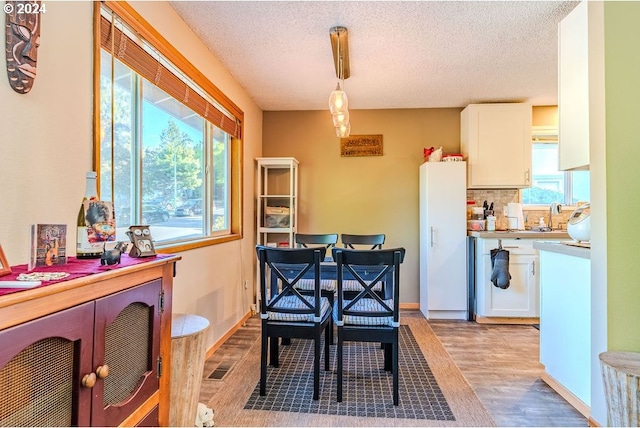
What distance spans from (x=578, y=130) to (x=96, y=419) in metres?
2.70

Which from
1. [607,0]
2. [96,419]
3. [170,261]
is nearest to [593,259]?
[607,0]

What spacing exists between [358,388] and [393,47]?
258cm

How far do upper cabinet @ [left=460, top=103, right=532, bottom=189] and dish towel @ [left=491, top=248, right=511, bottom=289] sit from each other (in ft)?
2.91

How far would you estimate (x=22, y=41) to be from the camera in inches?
43.4

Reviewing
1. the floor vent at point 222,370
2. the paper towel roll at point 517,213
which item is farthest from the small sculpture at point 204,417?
the paper towel roll at point 517,213

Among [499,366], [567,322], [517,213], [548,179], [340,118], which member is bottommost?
[499,366]

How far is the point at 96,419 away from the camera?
89 cm

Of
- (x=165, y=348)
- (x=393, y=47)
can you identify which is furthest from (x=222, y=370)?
(x=393, y=47)

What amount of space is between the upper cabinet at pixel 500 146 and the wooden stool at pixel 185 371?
11.4ft

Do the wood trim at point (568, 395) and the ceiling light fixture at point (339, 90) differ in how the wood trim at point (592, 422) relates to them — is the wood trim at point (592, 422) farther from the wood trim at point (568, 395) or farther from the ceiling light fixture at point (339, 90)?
the ceiling light fixture at point (339, 90)

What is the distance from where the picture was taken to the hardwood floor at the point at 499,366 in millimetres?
1937

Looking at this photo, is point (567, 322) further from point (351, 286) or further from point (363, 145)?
point (363, 145)

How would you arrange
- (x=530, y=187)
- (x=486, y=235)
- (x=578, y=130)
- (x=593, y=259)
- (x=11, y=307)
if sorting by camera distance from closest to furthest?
(x=11, y=307) < (x=593, y=259) < (x=578, y=130) < (x=486, y=235) < (x=530, y=187)

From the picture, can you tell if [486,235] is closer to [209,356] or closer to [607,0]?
[607,0]
